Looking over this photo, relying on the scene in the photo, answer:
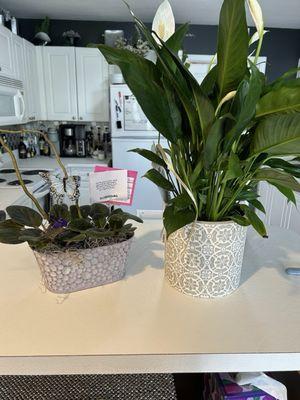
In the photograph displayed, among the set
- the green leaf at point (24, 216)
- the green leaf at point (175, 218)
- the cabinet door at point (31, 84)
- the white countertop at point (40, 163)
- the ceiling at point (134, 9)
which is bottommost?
the white countertop at point (40, 163)

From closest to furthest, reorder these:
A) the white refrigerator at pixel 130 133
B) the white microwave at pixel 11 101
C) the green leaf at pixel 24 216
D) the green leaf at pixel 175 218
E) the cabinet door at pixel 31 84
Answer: the green leaf at pixel 175 218 < the green leaf at pixel 24 216 < the white microwave at pixel 11 101 < the white refrigerator at pixel 130 133 < the cabinet door at pixel 31 84

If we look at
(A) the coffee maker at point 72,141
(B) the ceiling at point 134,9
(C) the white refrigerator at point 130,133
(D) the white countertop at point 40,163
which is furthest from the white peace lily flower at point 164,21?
(A) the coffee maker at point 72,141

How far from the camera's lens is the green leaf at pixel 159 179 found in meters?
0.72

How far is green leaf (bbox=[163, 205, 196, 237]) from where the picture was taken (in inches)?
24.0

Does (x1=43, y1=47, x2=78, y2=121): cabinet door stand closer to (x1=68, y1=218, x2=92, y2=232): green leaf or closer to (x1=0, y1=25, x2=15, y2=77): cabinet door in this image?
(x1=0, y1=25, x2=15, y2=77): cabinet door

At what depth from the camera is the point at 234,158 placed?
1.79 feet

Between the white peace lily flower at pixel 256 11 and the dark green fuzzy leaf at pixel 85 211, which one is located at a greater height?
the white peace lily flower at pixel 256 11

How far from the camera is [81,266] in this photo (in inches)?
28.3

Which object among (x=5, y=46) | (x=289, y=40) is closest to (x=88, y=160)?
(x=5, y=46)

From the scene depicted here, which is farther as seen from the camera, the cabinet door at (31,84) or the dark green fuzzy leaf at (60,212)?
the cabinet door at (31,84)

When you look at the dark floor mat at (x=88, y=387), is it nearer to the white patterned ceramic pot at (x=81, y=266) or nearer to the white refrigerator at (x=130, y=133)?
the white patterned ceramic pot at (x=81, y=266)

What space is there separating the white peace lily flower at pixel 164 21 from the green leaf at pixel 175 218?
0.39 metres

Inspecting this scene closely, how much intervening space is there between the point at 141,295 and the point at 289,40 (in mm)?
4207

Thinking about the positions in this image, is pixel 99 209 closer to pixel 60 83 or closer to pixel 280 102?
pixel 280 102
